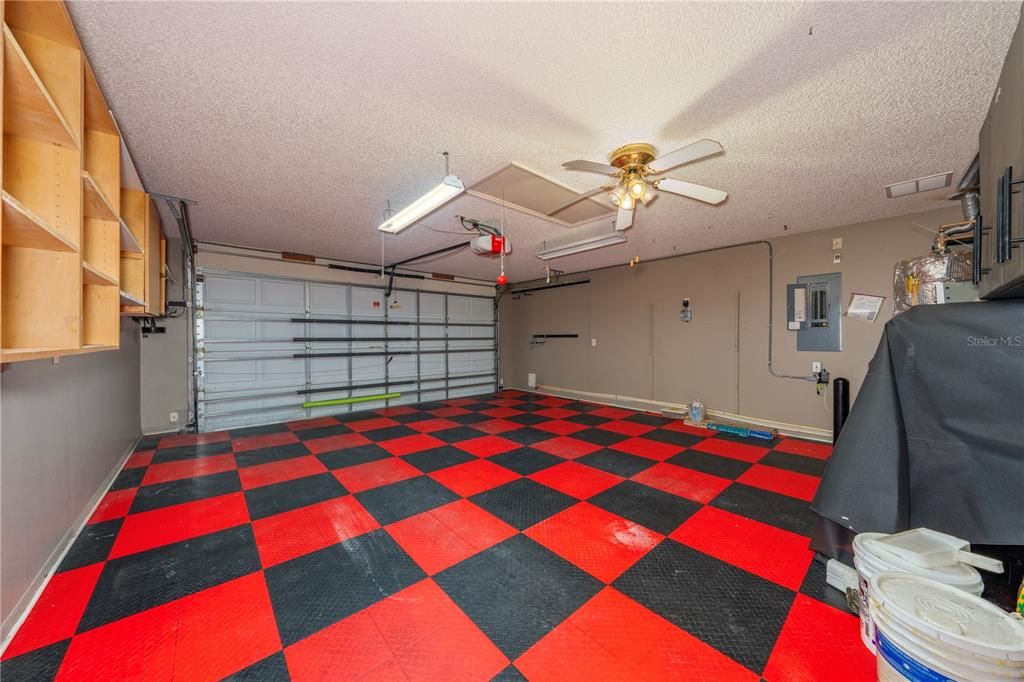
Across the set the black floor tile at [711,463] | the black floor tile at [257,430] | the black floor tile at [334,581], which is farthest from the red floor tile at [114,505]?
the black floor tile at [711,463]

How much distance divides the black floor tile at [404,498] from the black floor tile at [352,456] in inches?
35.3

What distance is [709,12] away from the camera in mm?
1648

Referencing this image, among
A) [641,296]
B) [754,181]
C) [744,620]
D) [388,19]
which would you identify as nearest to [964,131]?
[754,181]

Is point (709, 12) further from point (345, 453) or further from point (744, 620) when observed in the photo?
point (345, 453)

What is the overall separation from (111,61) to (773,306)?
275 inches

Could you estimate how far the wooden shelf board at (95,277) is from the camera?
6.71ft

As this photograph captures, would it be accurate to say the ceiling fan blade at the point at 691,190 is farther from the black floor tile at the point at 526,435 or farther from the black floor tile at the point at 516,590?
the black floor tile at the point at 526,435

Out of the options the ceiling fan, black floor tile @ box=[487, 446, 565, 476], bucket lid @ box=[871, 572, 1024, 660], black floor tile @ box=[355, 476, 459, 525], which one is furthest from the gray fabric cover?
black floor tile @ box=[355, 476, 459, 525]

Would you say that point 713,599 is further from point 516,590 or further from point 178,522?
point 178,522

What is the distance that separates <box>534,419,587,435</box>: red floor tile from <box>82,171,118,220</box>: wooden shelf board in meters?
5.05

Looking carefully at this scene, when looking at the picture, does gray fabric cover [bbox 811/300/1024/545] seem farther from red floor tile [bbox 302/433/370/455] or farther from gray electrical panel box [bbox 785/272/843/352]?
red floor tile [bbox 302/433/370/455]

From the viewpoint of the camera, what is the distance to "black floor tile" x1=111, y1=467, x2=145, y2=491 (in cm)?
346

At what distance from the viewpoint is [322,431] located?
5.63m

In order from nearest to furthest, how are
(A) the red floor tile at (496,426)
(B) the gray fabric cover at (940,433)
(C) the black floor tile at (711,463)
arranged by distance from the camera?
(B) the gray fabric cover at (940,433) < (C) the black floor tile at (711,463) < (A) the red floor tile at (496,426)
